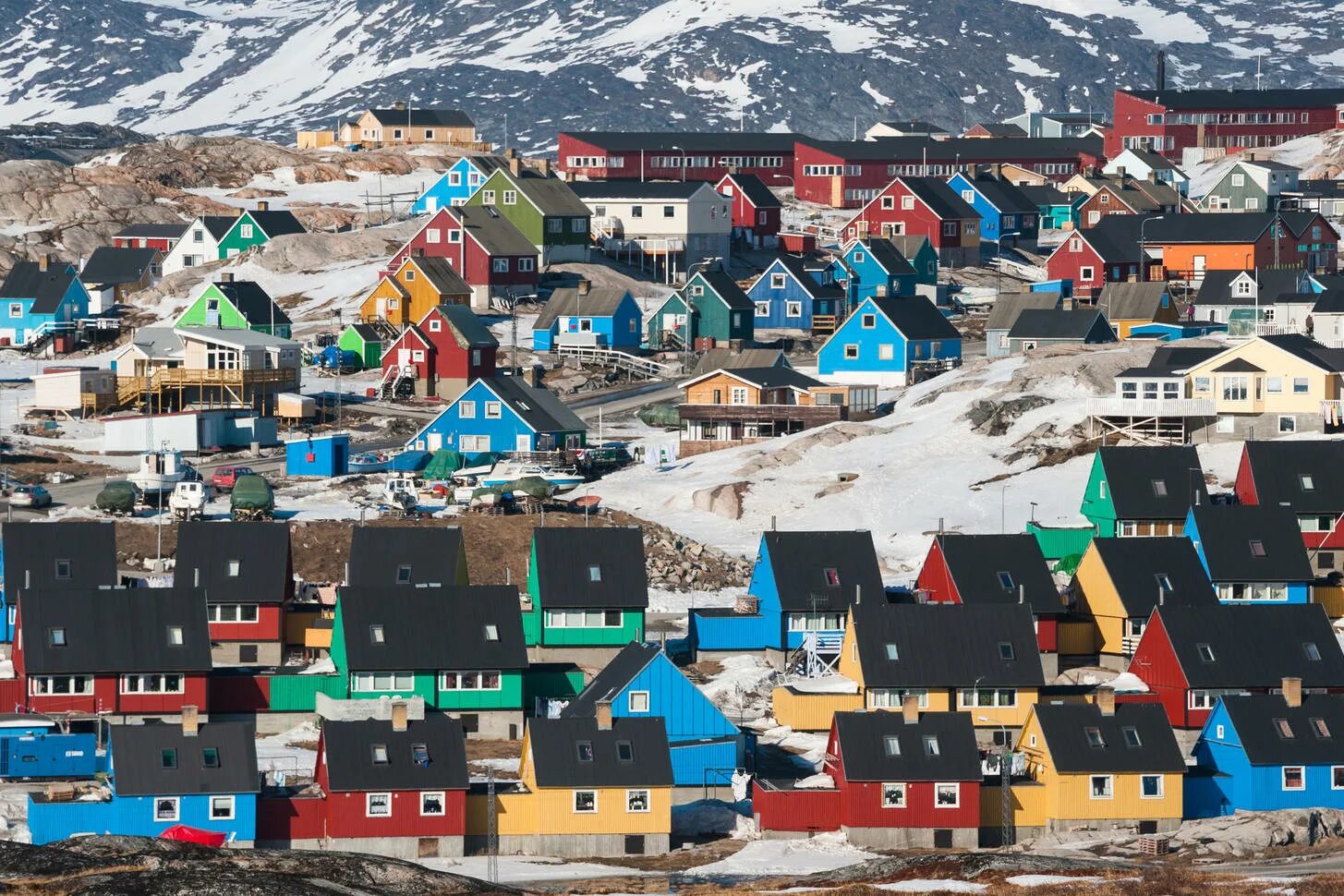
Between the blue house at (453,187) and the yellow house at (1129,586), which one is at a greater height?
the blue house at (453,187)

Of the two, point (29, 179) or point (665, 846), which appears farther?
point (29, 179)

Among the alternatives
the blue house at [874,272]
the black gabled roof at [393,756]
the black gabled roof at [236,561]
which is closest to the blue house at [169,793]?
the black gabled roof at [393,756]

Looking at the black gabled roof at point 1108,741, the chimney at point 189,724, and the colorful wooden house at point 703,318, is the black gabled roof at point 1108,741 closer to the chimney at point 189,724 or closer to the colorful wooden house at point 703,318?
the chimney at point 189,724

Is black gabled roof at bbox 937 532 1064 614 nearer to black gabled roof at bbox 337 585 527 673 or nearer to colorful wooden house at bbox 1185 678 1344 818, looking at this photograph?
colorful wooden house at bbox 1185 678 1344 818

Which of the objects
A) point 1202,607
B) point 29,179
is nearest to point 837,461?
point 1202,607

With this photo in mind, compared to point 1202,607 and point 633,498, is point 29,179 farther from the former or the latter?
point 1202,607

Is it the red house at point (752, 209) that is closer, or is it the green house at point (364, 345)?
the green house at point (364, 345)

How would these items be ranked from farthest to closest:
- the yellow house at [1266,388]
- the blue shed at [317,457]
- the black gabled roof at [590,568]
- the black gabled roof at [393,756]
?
the blue shed at [317,457] → the yellow house at [1266,388] → the black gabled roof at [590,568] → the black gabled roof at [393,756]
